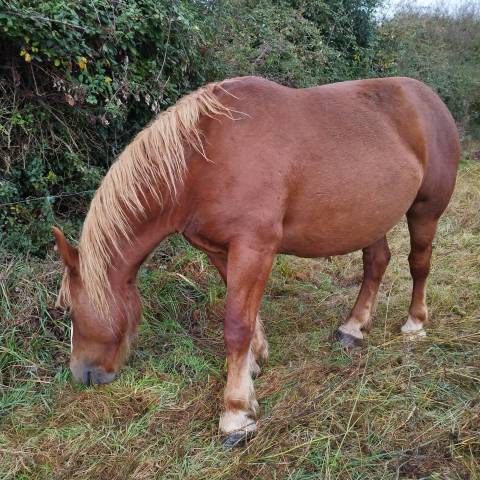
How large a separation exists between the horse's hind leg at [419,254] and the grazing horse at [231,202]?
2.35 ft

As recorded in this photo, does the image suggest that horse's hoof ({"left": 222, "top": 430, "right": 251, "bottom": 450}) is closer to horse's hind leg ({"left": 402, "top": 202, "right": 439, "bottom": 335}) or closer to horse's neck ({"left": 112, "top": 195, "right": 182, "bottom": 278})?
horse's neck ({"left": 112, "top": 195, "right": 182, "bottom": 278})

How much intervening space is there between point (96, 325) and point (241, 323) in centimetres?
71

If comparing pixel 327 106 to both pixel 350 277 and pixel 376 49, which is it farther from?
pixel 376 49

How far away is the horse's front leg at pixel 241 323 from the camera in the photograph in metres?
2.07

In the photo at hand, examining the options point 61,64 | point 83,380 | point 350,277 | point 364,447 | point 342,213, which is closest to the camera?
point 364,447

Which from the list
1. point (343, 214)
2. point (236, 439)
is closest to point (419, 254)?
point (343, 214)

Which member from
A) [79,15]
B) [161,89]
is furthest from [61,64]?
[161,89]

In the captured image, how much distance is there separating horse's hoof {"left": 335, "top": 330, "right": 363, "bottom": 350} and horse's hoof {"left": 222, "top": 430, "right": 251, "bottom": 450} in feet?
3.65

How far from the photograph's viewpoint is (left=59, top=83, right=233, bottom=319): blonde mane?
2068 mm

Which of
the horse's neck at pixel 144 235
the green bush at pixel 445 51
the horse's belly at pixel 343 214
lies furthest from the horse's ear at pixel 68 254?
the green bush at pixel 445 51

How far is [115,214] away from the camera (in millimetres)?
2070

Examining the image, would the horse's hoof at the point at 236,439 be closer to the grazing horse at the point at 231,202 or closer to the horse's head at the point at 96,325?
the grazing horse at the point at 231,202

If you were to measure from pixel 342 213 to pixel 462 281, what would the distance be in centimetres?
207

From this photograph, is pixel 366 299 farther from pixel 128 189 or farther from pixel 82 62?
pixel 82 62
